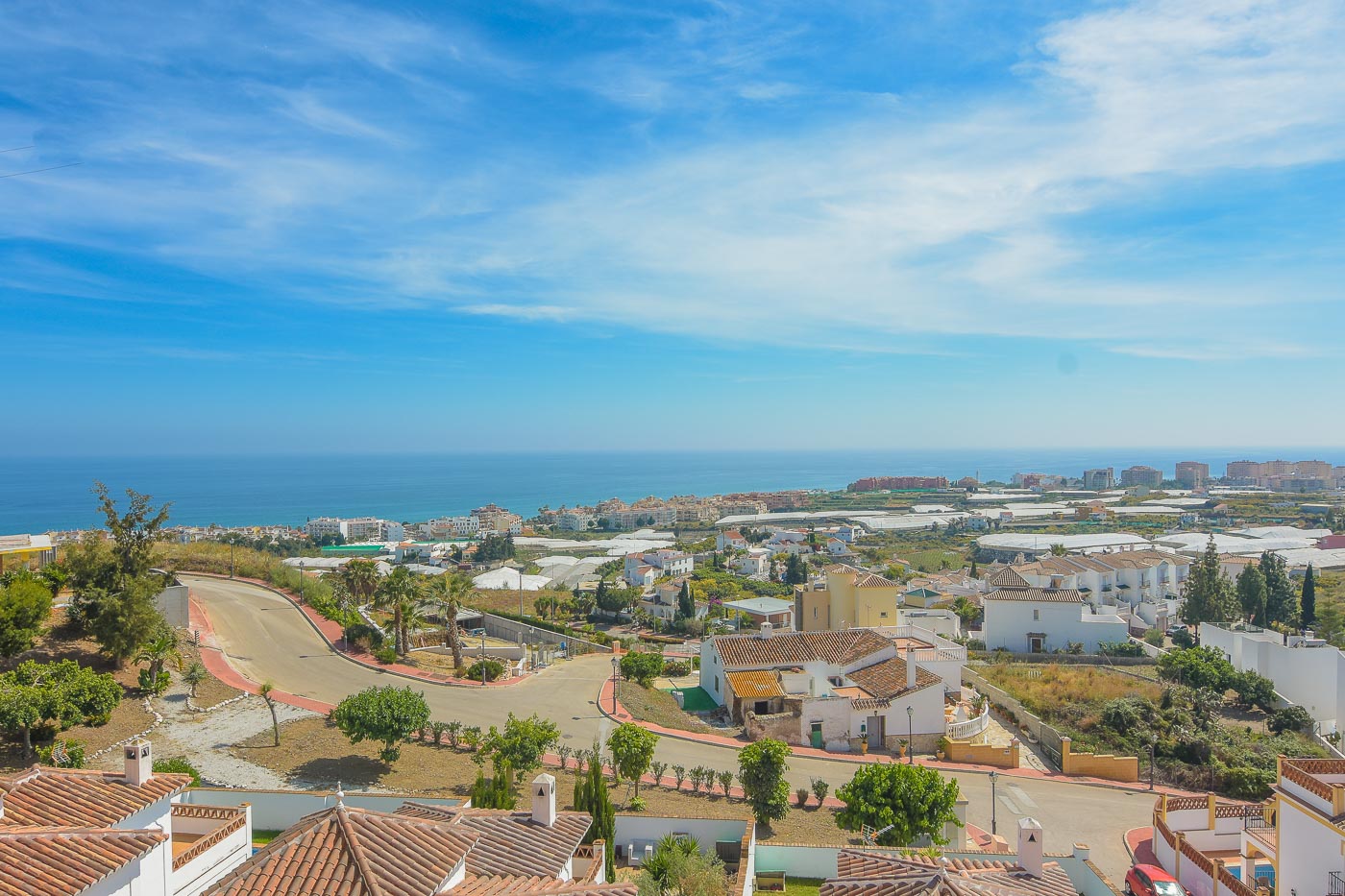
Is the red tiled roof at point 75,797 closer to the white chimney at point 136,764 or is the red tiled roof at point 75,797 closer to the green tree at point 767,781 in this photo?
the white chimney at point 136,764

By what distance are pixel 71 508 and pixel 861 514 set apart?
137 meters

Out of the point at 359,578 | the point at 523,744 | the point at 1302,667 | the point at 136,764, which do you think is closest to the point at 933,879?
the point at 136,764

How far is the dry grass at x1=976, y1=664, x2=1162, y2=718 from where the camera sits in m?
28.1

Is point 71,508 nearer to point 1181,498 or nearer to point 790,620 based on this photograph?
point 790,620

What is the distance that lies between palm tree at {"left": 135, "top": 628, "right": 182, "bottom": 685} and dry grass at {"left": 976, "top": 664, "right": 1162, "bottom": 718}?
2609cm

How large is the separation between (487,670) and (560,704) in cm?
343

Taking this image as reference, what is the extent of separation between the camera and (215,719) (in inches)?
832

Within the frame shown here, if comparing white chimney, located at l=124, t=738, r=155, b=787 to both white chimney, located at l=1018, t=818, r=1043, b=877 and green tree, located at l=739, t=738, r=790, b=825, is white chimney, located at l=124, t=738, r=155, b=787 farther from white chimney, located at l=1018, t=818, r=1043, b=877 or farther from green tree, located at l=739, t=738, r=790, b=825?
white chimney, located at l=1018, t=818, r=1043, b=877

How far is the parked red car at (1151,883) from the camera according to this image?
14.6 meters

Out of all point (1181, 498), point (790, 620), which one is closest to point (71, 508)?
point (790, 620)

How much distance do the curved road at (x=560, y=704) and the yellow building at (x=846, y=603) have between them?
30.6ft

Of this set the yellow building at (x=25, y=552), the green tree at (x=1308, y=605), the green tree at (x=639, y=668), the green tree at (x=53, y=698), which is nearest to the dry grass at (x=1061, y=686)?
the green tree at (x=639, y=668)

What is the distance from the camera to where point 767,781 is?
17266mm

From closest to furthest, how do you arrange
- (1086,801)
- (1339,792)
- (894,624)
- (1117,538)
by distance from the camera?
1. (1339,792)
2. (1086,801)
3. (894,624)
4. (1117,538)
